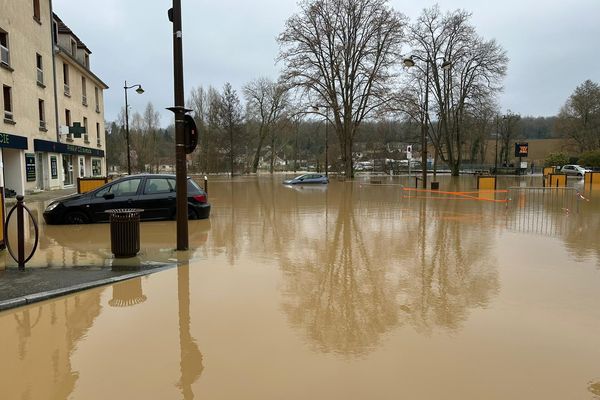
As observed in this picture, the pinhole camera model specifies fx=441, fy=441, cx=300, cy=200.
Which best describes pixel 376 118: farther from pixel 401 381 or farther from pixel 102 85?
pixel 401 381

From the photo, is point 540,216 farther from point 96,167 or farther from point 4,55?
point 96,167

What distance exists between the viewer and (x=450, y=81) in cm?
4556

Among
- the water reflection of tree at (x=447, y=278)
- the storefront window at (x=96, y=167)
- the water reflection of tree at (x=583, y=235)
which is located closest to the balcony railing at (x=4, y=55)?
the storefront window at (x=96, y=167)

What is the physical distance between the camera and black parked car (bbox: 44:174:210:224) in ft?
39.1

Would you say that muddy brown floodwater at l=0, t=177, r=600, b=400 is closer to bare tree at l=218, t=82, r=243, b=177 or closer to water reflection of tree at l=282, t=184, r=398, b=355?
water reflection of tree at l=282, t=184, r=398, b=355

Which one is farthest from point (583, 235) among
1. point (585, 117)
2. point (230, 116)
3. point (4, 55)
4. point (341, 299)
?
point (585, 117)

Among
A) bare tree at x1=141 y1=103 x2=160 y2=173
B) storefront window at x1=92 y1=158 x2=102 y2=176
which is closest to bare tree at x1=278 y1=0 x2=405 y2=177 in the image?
storefront window at x1=92 y1=158 x2=102 y2=176

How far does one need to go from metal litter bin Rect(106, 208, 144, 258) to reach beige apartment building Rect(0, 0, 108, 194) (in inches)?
437

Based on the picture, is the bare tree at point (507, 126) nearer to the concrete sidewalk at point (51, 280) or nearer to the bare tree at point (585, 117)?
the bare tree at point (585, 117)

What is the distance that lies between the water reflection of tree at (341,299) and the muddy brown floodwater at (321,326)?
3 cm

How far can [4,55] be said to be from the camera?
20344mm

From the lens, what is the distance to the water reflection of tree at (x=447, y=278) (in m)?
5.03

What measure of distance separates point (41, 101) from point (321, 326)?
26079 millimetres

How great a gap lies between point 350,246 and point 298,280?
9.44 feet
